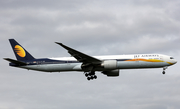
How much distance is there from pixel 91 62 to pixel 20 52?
43.6 ft

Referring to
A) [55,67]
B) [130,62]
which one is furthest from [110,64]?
[55,67]

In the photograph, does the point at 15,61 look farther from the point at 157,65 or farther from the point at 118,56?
the point at 157,65

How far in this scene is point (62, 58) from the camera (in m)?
48.5

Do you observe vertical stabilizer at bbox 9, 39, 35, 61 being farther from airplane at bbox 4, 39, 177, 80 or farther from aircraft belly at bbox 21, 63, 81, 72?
aircraft belly at bbox 21, 63, 81, 72

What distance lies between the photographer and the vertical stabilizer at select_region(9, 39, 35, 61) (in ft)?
166

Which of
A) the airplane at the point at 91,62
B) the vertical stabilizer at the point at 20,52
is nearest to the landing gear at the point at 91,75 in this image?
the airplane at the point at 91,62

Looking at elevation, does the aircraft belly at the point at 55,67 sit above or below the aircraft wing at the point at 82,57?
below

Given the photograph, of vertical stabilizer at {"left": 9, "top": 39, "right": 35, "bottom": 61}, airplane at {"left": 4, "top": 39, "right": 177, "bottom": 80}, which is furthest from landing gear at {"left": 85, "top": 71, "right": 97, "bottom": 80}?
vertical stabilizer at {"left": 9, "top": 39, "right": 35, "bottom": 61}

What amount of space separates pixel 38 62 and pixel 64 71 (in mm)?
4663

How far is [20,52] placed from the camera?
169 ft

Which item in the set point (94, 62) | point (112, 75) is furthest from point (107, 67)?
point (112, 75)

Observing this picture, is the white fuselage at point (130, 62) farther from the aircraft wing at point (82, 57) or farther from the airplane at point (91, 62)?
the aircraft wing at point (82, 57)

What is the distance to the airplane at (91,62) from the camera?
45906 mm

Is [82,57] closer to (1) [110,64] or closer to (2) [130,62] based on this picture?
(1) [110,64]
